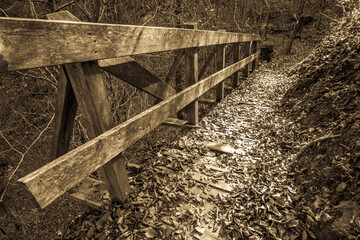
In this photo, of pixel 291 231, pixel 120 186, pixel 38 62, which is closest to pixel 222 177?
pixel 291 231

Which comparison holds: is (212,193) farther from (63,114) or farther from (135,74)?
(63,114)

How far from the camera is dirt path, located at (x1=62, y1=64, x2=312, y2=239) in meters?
2.17

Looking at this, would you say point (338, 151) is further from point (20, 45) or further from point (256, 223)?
point (20, 45)

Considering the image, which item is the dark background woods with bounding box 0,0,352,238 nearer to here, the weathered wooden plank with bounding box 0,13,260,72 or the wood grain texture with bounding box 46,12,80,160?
the wood grain texture with bounding box 46,12,80,160

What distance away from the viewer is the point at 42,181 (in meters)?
1.39

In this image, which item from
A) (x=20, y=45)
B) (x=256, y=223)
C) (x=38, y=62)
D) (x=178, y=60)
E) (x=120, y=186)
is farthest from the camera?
(x=178, y=60)

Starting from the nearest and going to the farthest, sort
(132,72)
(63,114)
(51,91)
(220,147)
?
(63,114)
(132,72)
(220,147)
(51,91)

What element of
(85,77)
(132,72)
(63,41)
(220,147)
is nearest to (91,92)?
(85,77)

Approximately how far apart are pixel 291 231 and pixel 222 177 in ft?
3.61

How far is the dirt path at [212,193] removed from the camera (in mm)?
2166

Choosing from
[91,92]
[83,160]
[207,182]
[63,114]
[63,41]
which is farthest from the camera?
[207,182]

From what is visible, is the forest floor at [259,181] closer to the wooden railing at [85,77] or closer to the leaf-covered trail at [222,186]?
Answer: the leaf-covered trail at [222,186]

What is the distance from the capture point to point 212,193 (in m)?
2.67

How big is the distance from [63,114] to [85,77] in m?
Result: 0.65
